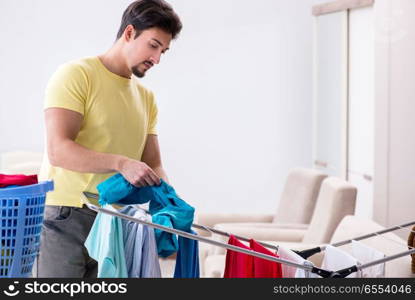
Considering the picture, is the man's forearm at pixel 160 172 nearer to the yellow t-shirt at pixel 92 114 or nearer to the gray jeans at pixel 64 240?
Result: the yellow t-shirt at pixel 92 114

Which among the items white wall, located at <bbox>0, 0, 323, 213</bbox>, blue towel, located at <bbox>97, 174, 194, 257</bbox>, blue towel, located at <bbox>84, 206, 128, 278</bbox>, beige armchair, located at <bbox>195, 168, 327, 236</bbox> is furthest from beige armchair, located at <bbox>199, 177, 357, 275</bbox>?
Answer: white wall, located at <bbox>0, 0, 323, 213</bbox>

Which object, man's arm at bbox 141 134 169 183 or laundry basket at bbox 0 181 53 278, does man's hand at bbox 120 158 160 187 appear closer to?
laundry basket at bbox 0 181 53 278

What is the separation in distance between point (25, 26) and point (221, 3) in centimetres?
180

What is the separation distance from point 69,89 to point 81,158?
0.78 feet

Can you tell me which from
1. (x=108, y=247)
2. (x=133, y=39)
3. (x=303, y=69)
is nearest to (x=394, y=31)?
(x=133, y=39)

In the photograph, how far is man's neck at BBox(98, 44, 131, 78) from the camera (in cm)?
238

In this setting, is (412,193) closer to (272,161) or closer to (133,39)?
(133,39)

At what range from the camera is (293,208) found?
490cm

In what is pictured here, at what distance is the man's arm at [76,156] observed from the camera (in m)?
1.99

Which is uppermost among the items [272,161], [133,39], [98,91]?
[133,39]

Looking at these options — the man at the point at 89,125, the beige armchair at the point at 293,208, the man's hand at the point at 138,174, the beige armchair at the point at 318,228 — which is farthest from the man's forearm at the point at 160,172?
the beige armchair at the point at 293,208

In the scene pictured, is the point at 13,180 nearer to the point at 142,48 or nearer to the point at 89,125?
the point at 89,125

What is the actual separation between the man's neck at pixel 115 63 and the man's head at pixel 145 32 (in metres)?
0.02

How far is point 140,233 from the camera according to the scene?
1.89 meters
